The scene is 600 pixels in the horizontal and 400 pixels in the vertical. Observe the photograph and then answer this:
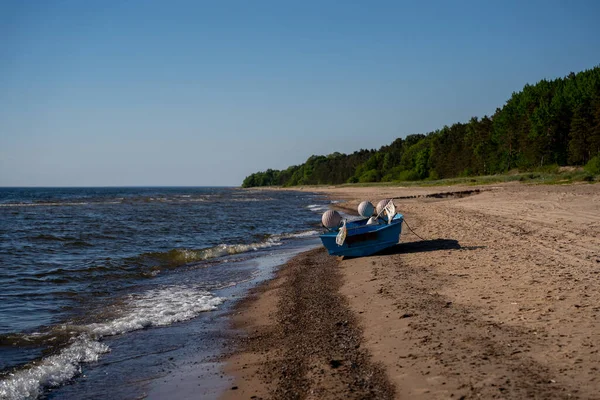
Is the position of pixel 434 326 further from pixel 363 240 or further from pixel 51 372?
pixel 363 240

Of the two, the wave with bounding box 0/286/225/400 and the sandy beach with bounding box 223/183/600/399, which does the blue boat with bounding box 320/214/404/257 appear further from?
the wave with bounding box 0/286/225/400

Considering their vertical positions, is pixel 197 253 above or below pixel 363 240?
below

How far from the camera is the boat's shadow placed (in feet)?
45.3

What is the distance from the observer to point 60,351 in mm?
7312

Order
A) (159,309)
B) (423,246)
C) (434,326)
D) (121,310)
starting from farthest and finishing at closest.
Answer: (423,246) → (121,310) → (159,309) → (434,326)

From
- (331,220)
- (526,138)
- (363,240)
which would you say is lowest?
(363,240)

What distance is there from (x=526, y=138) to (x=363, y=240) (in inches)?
2397

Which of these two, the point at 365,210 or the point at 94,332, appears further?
the point at 365,210

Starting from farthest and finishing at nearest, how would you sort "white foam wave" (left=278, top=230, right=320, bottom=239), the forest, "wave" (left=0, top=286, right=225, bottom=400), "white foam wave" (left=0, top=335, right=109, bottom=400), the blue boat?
the forest < "white foam wave" (left=278, top=230, right=320, bottom=239) < the blue boat < "wave" (left=0, top=286, right=225, bottom=400) < "white foam wave" (left=0, top=335, right=109, bottom=400)

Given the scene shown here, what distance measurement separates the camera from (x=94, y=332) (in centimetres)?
823

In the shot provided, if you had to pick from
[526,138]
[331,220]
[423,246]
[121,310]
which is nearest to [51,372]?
[121,310]

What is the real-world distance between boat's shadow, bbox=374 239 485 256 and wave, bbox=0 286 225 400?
6.32 m

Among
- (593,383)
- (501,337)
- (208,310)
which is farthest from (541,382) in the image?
(208,310)

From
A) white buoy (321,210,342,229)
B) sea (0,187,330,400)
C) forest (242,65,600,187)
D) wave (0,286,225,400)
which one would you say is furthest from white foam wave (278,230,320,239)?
forest (242,65,600,187)
